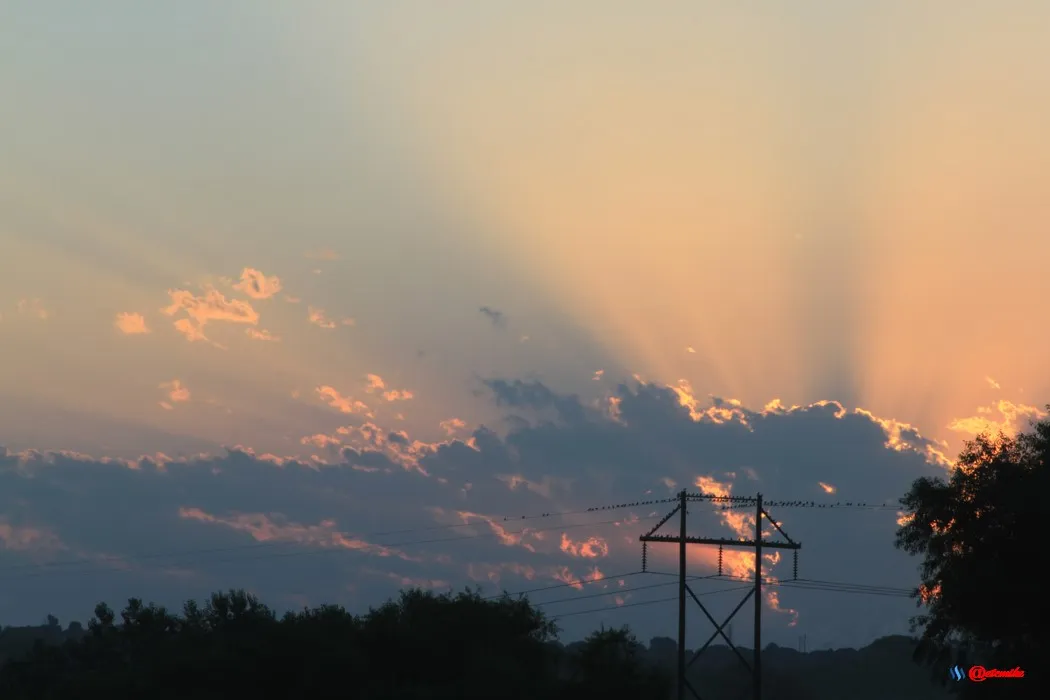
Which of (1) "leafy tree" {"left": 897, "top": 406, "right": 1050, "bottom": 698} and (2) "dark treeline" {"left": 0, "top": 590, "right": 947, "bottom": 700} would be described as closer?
(1) "leafy tree" {"left": 897, "top": 406, "right": 1050, "bottom": 698}

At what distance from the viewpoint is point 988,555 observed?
218 feet

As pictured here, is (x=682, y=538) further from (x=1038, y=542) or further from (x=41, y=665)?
(x=41, y=665)

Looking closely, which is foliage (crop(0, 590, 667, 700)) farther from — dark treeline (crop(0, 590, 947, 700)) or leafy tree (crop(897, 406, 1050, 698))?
leafy tree (crop(897, 406, 1050, 698))

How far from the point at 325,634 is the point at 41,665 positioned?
56216mm

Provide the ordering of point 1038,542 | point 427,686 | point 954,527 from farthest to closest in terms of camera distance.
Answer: point 427,686 < point 954,527 < point 1038,542

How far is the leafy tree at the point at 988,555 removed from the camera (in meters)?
64.2

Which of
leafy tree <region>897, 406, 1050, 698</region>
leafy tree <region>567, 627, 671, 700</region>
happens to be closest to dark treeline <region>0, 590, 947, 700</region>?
leafy tree <region>567, 627, 671, 700</region>

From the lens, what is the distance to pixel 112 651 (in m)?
144

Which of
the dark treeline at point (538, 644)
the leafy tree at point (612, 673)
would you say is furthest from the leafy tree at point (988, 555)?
the leafy tree at point (612, 673)

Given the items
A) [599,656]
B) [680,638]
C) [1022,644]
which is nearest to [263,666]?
[599,656]

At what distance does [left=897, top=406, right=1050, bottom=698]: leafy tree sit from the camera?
6425 centimetres

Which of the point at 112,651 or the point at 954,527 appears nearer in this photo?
the point at 954,527

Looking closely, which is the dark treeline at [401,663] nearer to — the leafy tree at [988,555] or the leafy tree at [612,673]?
the leafy tree at [612,673]

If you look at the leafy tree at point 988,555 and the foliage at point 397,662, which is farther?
the foliage at point 397,662
